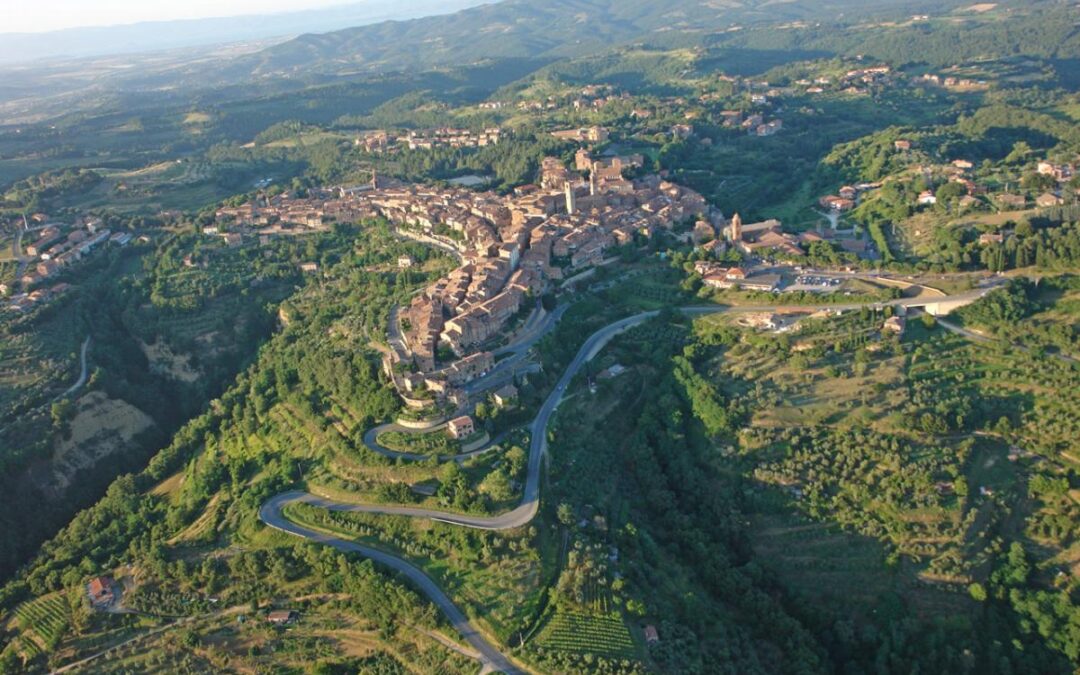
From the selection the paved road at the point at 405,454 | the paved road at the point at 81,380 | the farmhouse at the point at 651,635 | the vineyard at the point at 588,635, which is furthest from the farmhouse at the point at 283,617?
the paved road at the point at 81,380

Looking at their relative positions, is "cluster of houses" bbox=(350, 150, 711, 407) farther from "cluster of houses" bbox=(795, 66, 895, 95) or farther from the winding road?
"cluster of houses" bbox=(795, 66, 895, 95)

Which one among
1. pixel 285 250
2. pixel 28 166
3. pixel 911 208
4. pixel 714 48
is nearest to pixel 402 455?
pixel 285 250

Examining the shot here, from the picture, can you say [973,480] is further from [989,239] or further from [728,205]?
[728,205]

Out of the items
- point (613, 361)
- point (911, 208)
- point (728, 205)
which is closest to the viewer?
point (613, 361)

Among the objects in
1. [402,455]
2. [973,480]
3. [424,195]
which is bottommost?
[973,480]

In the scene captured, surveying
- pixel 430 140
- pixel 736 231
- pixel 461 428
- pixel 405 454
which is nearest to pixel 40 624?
pixel 405 454

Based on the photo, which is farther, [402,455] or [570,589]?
[402,455]

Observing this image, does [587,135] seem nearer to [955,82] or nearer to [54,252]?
[54,252]

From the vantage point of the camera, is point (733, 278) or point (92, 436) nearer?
point (92, 436)
